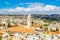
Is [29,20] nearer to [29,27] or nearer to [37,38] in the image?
[29,27]

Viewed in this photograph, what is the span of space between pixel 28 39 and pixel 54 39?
306 cm

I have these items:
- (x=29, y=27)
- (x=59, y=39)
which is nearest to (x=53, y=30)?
(x=29, y=27)

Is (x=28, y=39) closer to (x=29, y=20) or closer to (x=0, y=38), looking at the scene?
(x=0, y=38)

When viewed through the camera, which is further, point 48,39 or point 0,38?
point 0,38

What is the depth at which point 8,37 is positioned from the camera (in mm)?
25812

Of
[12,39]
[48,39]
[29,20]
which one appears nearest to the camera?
[48,39]

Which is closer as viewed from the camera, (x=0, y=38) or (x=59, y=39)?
(x=59, y=39)

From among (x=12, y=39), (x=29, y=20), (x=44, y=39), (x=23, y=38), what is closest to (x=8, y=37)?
(x=12, y=39)

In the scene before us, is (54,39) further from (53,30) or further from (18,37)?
(53,30)

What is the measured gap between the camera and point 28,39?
23719mm

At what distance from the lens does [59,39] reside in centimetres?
2481

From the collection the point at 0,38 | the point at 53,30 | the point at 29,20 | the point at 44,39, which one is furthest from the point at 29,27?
the point at 44,39

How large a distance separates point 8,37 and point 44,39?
467 cm

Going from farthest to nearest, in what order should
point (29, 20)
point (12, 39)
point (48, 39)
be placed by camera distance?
point (29, 20), point (12, 39), point (48, 39)
